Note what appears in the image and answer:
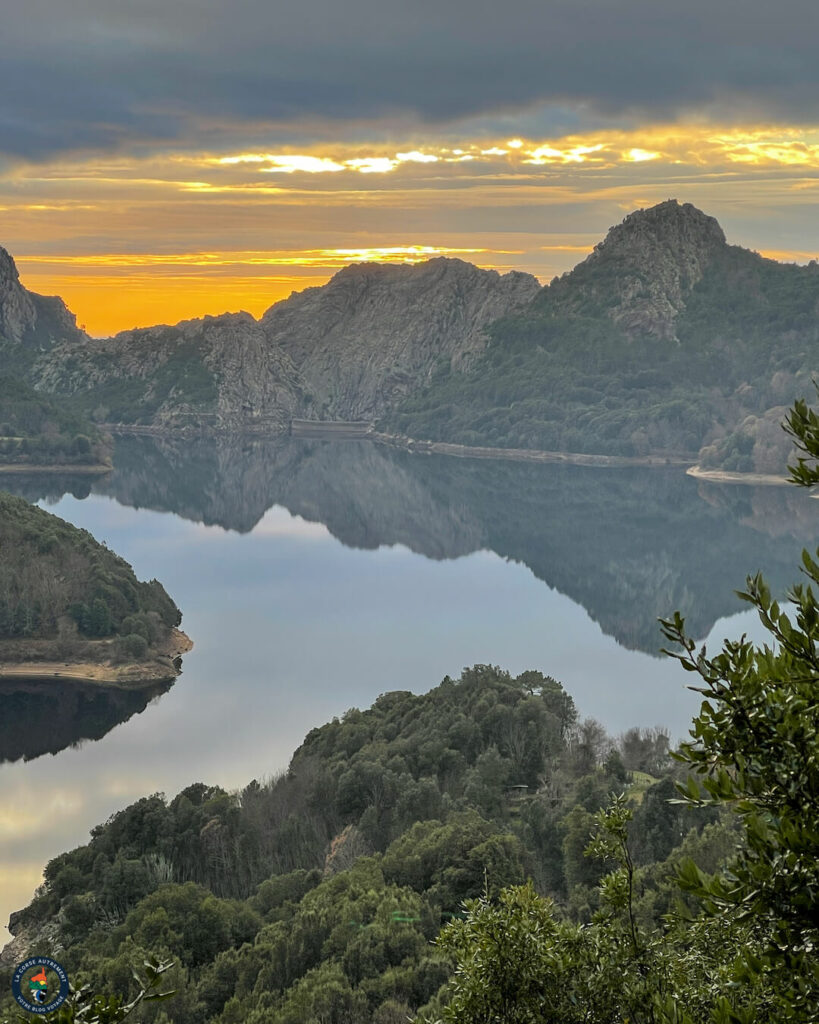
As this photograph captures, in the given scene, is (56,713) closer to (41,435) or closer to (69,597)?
(69,597)

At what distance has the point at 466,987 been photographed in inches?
395

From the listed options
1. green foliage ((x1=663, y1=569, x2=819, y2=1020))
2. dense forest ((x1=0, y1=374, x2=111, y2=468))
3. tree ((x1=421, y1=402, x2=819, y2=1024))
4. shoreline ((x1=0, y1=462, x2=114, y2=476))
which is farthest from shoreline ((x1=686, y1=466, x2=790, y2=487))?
green foliage ((x1=663, y1=569, x2=819, y2=1020))

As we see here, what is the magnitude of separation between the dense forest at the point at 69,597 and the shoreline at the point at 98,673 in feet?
3.79

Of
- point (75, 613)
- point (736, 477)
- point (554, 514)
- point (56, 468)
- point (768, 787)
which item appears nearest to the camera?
point (768, 787)

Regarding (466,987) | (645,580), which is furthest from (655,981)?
(645,580)

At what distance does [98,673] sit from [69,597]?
847 centimetres

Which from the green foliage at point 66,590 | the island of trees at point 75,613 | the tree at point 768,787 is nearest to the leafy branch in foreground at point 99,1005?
the tree at point 768,787

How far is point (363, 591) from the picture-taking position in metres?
91.5

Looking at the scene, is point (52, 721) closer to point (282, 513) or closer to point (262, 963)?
point (262, 963)

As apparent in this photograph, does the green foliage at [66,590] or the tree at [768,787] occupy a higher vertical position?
the tree at [768,787]

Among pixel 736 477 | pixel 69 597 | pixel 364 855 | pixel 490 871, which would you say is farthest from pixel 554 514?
pixel 490 871

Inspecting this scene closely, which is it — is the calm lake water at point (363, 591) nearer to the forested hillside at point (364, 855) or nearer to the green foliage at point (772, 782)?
the forested hillside at point (364, 855)

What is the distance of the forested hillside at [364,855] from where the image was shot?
78.1ft

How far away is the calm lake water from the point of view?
51.1 meters
